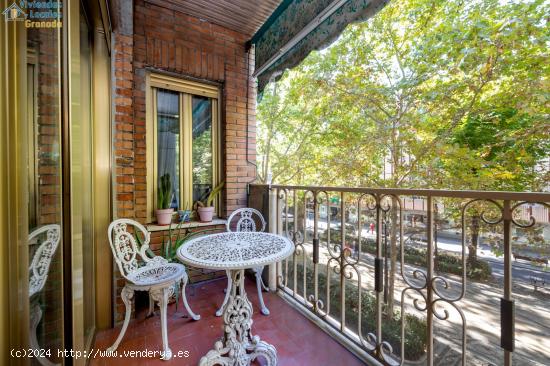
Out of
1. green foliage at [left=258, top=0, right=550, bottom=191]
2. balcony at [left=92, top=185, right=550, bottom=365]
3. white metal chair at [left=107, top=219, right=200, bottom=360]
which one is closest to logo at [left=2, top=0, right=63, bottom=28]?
white metal chair at [left=107, top=219, right=200, bottom=360]

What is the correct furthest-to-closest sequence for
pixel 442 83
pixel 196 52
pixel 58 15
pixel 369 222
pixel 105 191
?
pixel 369 222, pixel 442 83, pixel 196 52, pixel 105 191, pixel 58 15

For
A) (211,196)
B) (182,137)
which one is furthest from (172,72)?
(211,196)

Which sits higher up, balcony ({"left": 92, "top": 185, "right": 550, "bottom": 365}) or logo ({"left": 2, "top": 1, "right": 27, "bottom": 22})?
logo ({"left": 2, "top": 1, "right": 27, "bottom": 22})

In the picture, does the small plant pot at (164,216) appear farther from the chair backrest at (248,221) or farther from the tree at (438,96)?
the tree at (438,96)

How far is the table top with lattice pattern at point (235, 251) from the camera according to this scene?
1.15m

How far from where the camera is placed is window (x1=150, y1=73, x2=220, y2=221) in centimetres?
248

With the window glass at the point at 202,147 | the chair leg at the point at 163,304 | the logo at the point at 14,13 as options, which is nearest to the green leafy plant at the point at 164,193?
the window glass at the point at 202,147

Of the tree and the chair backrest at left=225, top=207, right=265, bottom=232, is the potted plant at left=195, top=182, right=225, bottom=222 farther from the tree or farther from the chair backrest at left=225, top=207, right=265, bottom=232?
the tree

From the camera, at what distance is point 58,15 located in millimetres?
824

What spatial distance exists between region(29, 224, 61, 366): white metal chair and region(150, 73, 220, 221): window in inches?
68.5

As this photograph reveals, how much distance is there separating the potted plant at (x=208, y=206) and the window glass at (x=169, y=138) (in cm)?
28

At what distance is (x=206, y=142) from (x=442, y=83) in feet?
9.96

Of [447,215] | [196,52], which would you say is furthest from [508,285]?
[196,52]

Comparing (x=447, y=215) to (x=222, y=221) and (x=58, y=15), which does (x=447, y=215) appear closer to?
(x=222, y=221)
